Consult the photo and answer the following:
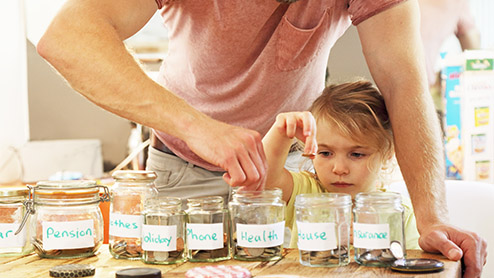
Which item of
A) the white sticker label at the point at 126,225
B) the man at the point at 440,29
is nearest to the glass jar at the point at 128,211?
the white sticker label at the point at 126,225

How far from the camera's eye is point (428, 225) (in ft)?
4.06

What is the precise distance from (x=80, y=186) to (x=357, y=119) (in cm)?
66

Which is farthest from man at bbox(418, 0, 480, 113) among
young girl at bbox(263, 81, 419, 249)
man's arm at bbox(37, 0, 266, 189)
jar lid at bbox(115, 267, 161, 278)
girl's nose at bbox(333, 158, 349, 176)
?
jar lid at bbox(115, 267, 161, 278)

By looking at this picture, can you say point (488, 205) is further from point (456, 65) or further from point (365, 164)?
point (456, 65)

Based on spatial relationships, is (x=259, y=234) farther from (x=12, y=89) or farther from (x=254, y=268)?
(x=12, y=89)

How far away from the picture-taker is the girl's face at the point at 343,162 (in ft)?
4.79

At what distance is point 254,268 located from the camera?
1.02 meters

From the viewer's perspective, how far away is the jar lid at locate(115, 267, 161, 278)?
93 cm

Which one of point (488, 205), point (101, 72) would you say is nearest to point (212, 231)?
point (101, 72)

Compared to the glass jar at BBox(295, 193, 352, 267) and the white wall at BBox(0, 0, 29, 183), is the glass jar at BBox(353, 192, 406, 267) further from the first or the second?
the white wall at BBox(0, 0, 29, 183)

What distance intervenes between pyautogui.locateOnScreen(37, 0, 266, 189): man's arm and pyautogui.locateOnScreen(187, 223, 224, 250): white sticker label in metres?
0.08

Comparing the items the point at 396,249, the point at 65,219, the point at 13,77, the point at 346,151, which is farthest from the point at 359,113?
the point at 13,77

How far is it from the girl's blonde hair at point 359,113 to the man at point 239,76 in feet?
0.12

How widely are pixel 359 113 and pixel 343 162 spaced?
0.40 ft
